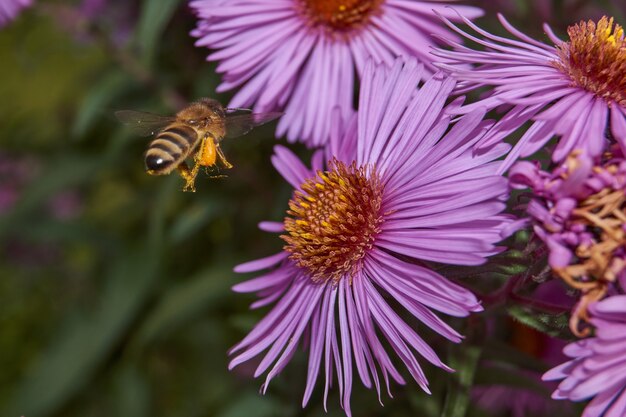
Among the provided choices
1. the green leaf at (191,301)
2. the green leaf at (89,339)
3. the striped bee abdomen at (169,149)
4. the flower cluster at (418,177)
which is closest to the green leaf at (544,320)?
the flower cluster at (418,177)

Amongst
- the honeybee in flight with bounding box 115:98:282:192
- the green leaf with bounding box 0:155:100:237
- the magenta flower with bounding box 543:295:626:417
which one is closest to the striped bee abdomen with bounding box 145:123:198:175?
the honeybee in flight with bounding box 115:98:282:192

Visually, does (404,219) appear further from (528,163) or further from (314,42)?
(314,42)

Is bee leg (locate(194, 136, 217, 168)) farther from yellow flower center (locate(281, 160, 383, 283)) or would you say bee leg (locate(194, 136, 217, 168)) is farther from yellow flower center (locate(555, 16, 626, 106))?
yellow flower center (locate(555, 16, 626, 106))

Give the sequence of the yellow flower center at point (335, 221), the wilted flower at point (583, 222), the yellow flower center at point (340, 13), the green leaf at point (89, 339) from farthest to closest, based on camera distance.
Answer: the green leaf at point (89, 339) < the yellow flower center at point (340, 13) < the yellow flower center at point (335, 221) < the wilted flower at point (583, 222)

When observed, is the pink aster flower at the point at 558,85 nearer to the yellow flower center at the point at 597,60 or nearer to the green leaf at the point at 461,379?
the yellow flower center at the point at 597,60

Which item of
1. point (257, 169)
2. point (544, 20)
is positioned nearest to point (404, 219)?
point (544, 20)

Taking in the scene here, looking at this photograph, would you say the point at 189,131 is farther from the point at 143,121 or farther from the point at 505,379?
the point at 505,379

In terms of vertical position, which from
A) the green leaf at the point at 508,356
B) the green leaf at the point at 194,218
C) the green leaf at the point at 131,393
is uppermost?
the green leaf at the point at 194,218
